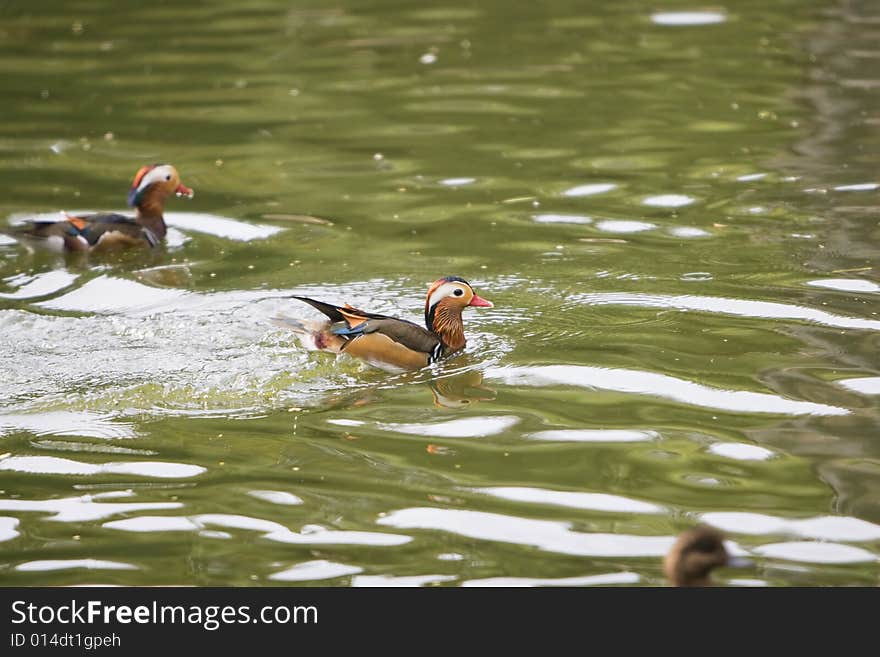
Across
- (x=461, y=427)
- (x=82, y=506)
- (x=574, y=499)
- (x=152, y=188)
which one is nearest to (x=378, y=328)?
(x=461, y=427)

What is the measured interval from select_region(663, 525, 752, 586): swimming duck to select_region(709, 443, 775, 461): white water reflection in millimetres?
1928

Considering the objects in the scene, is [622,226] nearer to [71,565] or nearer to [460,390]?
[460,390]

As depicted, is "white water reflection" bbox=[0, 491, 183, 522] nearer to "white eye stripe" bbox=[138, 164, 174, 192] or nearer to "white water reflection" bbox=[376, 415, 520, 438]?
"white water reflection" bbox=[376, 415, 520, 438]

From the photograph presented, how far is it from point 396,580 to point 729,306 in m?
4.28

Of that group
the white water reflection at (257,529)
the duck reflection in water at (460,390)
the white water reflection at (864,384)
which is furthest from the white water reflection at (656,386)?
the white water reflection at (257,529)

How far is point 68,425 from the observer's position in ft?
26.7

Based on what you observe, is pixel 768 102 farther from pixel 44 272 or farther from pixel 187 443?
pixel 187 443

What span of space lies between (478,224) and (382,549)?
5.78m

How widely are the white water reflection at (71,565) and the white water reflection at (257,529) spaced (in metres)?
0.34

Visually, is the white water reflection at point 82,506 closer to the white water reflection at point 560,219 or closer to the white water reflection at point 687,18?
the white water reflection at point 560,219

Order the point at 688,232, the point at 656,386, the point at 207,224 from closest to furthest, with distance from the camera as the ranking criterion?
the point at 656,386 < the point at 688,232 < the point at 207,224

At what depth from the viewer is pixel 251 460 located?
7668 millimetres

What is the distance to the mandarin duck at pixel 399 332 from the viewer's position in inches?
349

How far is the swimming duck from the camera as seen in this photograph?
18.2ft
